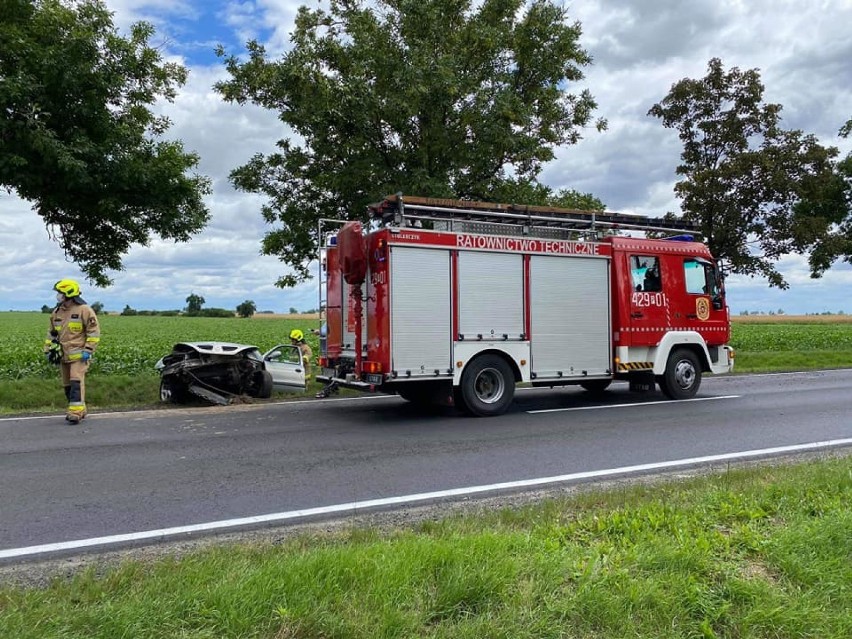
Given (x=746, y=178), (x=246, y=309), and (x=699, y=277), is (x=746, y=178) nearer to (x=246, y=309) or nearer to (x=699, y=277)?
(x=699, y=277)

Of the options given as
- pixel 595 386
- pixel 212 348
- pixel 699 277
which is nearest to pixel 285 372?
pixel 212 348

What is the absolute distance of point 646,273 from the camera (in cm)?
1210

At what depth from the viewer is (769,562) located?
3943mm

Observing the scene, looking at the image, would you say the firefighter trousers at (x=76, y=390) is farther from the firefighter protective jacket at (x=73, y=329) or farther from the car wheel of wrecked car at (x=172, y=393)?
the car wheel of wrecked car at (x=172, y=393)

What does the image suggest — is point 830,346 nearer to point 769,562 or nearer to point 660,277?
point 660,277

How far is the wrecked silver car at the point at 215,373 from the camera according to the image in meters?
11.3

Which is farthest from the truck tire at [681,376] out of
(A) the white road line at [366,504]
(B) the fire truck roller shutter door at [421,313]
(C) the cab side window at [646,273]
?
(B) the fire truck roller shutter door at [421,313]

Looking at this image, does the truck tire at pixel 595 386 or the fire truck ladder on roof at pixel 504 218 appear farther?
the truck tire at pixel 595 386

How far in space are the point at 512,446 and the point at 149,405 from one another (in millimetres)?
6668

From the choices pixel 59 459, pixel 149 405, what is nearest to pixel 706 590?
pixel 59 459

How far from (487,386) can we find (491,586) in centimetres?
724

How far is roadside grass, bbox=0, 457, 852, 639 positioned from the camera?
10.1 ft

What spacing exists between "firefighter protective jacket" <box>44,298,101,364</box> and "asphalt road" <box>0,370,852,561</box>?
103 centimetres

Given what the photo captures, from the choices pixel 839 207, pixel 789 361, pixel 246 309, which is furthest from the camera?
pixel 246 309
